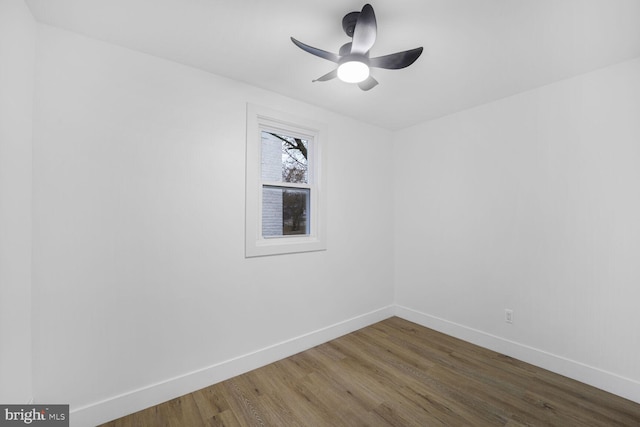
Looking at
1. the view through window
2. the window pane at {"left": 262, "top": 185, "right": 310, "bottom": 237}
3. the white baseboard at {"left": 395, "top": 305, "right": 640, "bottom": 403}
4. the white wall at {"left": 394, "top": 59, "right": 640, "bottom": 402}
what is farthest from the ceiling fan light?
the white baseboard at {"left": 395, "top": 305, "right": 640, "bottom": 403}

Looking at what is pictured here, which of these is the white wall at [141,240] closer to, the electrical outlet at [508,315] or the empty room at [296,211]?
the empty room at [296,211]

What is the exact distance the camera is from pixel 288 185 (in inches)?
109

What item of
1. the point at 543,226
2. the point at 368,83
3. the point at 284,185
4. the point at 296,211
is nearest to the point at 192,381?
the point at 296,211

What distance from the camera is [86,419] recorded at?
5.56 ft

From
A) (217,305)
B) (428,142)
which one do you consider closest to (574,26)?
(428,142)

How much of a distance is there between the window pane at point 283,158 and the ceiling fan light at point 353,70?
117cm

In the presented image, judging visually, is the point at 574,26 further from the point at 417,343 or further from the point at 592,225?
the point at 417,343

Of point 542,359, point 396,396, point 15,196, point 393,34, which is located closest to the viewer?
point 15,196

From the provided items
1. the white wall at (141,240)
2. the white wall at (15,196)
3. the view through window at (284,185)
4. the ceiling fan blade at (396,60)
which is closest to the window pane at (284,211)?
the view through window at (284,185)

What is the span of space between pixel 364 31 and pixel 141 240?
6.39ft

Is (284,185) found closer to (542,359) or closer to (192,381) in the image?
(192,381)

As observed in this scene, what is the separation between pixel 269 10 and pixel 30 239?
191 centimetres

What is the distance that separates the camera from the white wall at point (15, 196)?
4.32ft

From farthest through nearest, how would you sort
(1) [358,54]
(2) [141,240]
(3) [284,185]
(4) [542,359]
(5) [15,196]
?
(3) [284,185] → (4) [542,359] → (2) [141,240] → (1) [358,54] → (5) [15,196]
